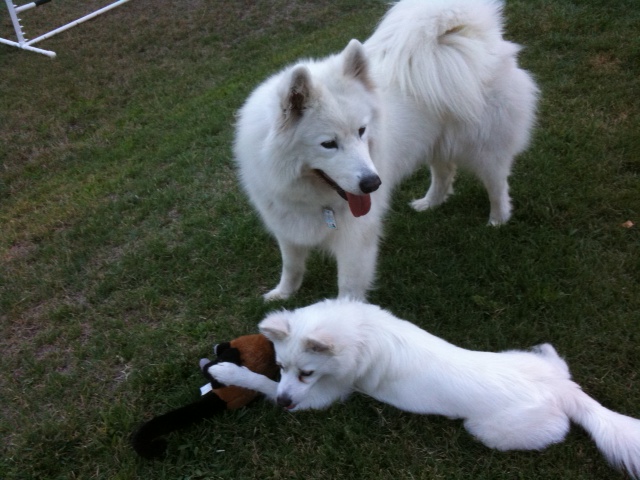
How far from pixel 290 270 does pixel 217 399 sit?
95cm

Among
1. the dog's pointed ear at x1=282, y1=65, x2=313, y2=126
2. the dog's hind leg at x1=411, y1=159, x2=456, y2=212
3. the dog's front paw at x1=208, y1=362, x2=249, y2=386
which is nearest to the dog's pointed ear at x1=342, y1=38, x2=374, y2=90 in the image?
the dog's pointed ear at x1=282, y1=65, x2=313, y2=126

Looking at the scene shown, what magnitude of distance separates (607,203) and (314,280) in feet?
7.03

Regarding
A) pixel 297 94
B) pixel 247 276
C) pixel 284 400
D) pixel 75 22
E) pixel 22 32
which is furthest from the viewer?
pixel 75 22

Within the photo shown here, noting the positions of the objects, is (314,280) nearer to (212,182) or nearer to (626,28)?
(212,182)

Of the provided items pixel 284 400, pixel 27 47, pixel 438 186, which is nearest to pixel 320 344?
pixel 284 400

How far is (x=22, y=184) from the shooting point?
5152mm

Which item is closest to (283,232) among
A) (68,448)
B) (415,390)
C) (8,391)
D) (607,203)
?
(415,390)

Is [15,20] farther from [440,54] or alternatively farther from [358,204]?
[358,204]

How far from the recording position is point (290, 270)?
311 cm

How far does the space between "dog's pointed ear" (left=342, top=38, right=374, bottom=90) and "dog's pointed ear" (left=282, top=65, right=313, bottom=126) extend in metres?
0.30

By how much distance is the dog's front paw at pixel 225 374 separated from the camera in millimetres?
2367

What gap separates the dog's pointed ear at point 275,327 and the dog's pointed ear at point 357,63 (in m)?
1.21

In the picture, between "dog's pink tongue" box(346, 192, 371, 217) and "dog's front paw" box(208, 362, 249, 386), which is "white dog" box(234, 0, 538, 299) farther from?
"dog's front paw" box(208, 362, 249, 386)

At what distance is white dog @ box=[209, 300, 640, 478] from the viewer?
6.87ft
